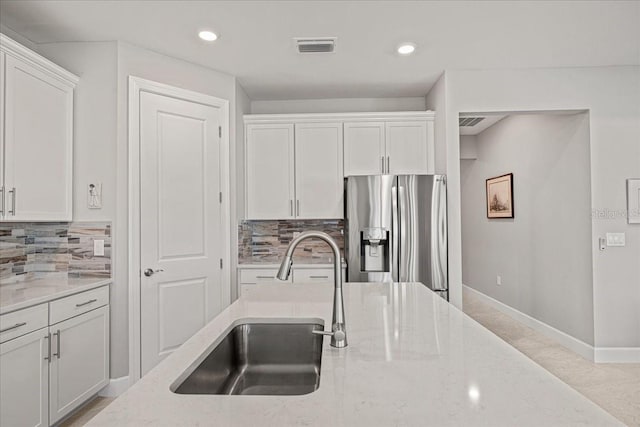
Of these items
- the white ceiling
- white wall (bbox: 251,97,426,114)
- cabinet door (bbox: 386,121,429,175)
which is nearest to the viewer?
the white ceiling

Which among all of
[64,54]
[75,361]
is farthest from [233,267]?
[64,54]

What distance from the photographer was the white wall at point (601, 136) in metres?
3.46

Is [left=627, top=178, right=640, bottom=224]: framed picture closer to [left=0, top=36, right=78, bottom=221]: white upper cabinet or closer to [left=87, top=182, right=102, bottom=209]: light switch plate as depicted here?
[left=87, top=182, right=102, bottom=209]: light switch plate

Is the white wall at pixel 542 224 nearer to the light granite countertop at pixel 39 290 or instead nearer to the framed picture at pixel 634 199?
the framed picture at pixel 634 199

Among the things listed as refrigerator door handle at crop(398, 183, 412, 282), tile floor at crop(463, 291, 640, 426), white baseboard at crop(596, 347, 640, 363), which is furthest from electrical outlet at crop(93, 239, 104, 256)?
white baseboard at crop(596, 347, 640, 363)

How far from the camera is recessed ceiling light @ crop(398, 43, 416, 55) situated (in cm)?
306

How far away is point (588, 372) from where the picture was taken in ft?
10.7

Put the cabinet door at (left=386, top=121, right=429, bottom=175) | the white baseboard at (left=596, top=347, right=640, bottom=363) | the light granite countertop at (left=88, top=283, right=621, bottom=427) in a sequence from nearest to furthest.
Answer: the light granite countertop at (left=88, top=283, right=621, bottom=427)
the white baseboard at (left=596, top=347, right=640, bottom=363)
the cabinet door at (left=386, top=121, right=429, bottom=175)

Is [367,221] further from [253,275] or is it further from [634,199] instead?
[634,199]

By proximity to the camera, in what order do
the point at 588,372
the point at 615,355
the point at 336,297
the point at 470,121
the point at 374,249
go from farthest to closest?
the point at 470,121 < the point at 374,249 < the point at 615,355 < the point at 588,372 < the point at 336,297

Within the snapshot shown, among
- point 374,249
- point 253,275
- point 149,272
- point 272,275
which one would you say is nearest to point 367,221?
point 374,249

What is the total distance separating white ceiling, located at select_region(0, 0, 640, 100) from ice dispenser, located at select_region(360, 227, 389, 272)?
1.49 metres

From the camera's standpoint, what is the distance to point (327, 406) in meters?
0.76

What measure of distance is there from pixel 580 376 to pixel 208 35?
396cm
